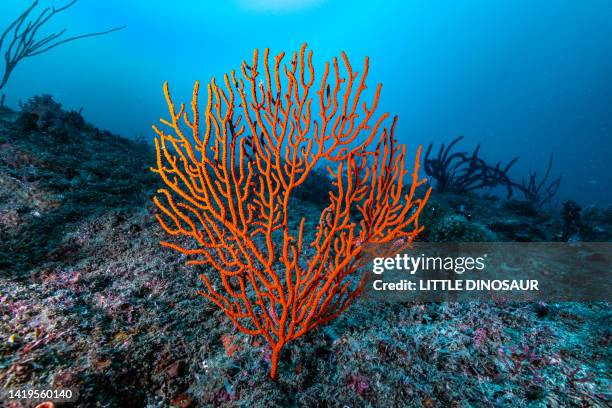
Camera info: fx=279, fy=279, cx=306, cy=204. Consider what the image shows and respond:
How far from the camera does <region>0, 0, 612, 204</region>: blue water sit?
81500mm

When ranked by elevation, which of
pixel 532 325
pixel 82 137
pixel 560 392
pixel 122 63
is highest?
pixel 122 63

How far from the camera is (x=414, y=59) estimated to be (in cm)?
13638

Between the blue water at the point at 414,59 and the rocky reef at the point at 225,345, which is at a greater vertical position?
the blue water at the point at 414,59

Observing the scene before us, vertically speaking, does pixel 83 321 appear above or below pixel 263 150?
below

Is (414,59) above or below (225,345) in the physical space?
above

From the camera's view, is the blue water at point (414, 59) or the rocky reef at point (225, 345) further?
the blue water at point (414, 59)

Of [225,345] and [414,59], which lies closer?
[225,345]

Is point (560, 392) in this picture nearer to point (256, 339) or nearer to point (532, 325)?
point (532, 325)

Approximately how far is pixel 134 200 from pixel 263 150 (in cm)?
437

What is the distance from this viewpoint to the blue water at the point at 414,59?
8150 cm

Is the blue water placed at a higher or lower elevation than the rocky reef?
higher

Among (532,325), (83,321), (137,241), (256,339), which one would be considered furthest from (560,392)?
(137,241)

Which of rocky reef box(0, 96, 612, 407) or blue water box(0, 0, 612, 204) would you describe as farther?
blue water box(0, 0, 612, 204)

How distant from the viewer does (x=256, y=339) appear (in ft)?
7.98
